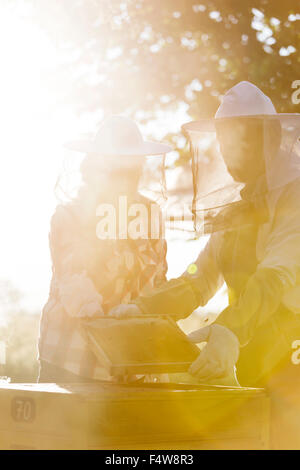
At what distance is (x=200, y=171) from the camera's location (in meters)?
4.03

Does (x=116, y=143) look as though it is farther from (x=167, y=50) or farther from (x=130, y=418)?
(x=167, y=50)

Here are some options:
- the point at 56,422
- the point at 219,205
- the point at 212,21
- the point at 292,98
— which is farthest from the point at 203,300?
the point at 212,21

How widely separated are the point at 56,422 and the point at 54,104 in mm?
4988

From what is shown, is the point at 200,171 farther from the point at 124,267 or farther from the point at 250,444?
the point at 250,444

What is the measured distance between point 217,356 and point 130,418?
48 centimetres

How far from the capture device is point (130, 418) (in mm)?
2691

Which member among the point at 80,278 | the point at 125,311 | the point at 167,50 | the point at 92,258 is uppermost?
the point at 167,50

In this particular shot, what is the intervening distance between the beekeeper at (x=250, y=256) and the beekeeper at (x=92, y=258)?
1.63 ft

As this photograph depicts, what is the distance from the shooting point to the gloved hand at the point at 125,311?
336cm

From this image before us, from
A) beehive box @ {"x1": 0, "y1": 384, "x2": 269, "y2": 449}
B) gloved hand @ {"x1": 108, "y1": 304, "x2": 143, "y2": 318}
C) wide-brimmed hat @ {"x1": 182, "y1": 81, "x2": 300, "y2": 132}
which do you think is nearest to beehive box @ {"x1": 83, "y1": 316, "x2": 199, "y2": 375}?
gloved hand @ {"x1": 108, "y1": 304, "x2": 143, "y2": 318}

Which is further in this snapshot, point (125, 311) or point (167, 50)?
point (167, 50)

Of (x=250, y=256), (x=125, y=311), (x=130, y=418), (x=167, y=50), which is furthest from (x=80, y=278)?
(x=167, y=50)

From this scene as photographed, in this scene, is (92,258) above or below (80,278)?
above

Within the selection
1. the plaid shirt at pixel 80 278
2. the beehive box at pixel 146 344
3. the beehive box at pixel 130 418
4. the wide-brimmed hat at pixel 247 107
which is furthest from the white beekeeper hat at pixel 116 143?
the beehive box at pixel 130 418
